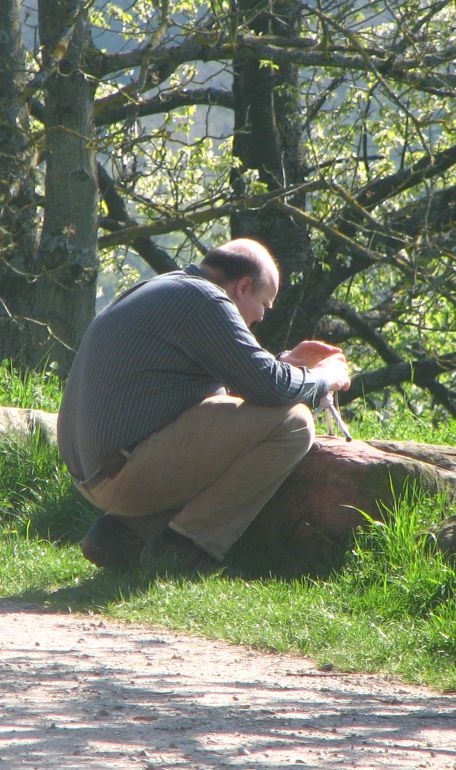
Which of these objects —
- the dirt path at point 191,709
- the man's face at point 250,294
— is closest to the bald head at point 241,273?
the man's face at point 250,294

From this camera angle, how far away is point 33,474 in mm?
7059

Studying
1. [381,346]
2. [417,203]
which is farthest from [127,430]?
[381,346]

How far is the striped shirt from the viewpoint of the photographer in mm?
5070

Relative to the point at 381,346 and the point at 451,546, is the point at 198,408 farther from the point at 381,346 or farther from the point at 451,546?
the point at 381,346

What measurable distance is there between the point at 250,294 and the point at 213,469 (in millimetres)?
837

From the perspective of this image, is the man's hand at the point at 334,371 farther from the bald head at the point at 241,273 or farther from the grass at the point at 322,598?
the grass at the point at 322,598

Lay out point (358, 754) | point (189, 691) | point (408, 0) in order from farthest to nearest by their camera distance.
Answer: point (408, 0) < point (189, 691) < point (358, 754)

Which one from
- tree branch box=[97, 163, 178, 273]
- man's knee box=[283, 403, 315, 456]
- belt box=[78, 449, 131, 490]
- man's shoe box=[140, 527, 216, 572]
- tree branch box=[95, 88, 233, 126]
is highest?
tree branch box=[95, 88, 233, 126]

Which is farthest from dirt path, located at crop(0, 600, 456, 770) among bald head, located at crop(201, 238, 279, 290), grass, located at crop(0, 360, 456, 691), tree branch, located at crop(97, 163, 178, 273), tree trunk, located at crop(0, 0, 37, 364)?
tree branch, located at crop(97, 163, 178, 273)

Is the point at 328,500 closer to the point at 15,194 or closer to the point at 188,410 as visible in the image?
the point at 188,410

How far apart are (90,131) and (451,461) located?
4775 mm

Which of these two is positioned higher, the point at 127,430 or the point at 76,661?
the point at 127,430

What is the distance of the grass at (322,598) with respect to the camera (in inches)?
169

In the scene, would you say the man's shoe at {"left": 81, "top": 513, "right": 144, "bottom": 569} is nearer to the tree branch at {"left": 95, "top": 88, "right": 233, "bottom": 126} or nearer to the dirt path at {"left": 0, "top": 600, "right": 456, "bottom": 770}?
the dirt path at {"left": 0, "top": 600, "right": 456, "bottom": 770}
